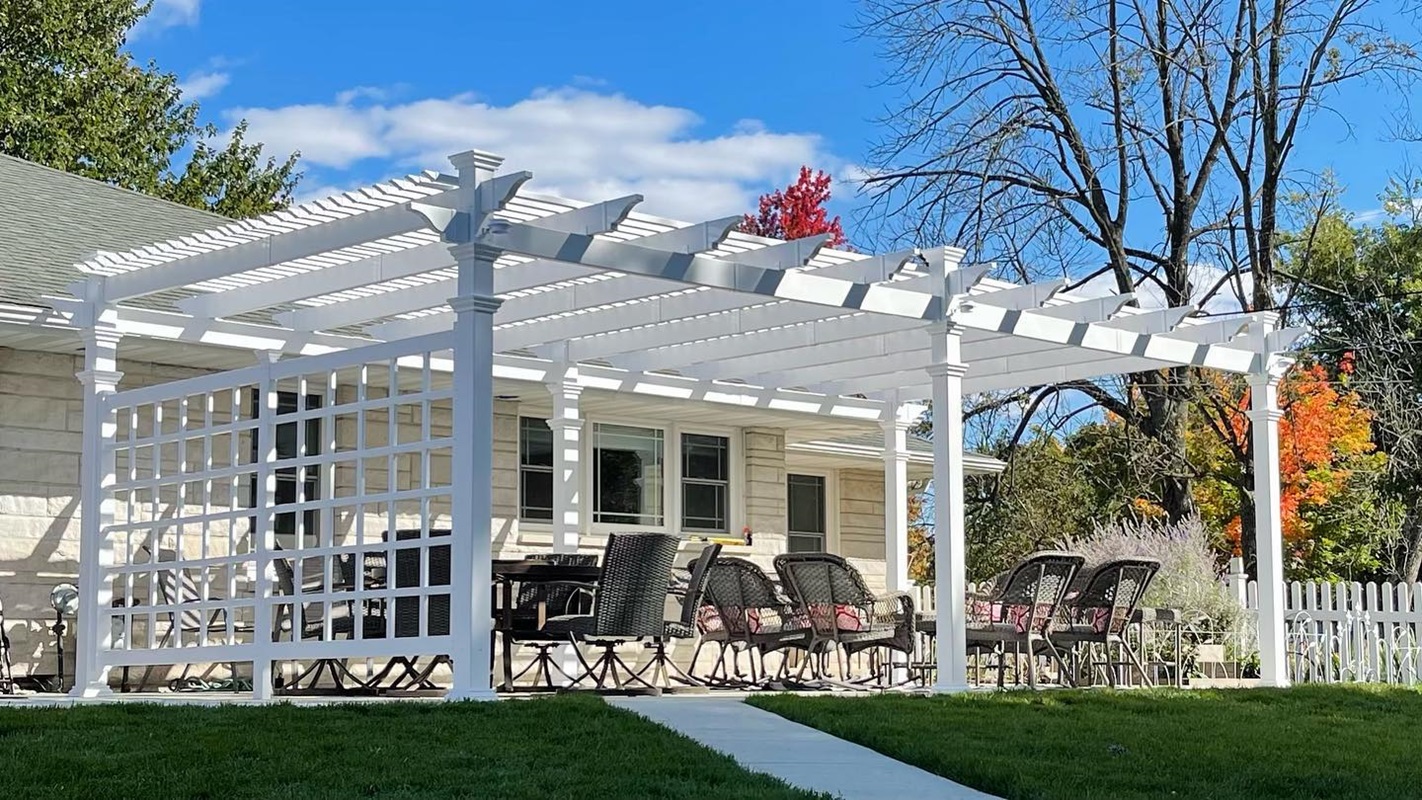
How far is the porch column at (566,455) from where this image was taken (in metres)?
14.1

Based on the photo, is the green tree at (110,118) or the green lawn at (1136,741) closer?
the green lawn at (1136,741)

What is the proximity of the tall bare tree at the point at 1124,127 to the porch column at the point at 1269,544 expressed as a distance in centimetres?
768

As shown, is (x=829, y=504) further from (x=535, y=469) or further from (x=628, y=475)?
(x=535, y=469)

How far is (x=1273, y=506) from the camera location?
13555 mm

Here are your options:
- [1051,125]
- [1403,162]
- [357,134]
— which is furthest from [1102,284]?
[357,134]

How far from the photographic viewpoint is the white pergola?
30.2 ft

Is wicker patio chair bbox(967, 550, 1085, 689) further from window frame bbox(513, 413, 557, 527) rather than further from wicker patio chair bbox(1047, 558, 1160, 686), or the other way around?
window frame bbox(513, 413, 557, 527)

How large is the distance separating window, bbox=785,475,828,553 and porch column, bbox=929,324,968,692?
7.67m

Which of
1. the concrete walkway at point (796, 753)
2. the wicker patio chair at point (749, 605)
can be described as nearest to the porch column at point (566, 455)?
A: the wicker patio chair at point (749, 605)

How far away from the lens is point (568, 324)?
512 inches

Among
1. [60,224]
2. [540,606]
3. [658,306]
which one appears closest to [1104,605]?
[658,306]

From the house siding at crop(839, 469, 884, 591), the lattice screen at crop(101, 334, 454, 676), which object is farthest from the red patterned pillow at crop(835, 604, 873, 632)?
the house siding at crop(839, 469, 884, 591)

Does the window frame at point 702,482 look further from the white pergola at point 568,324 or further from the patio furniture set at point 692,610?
the patio furniture set at point 692,610

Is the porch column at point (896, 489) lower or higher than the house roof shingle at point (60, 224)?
lower
